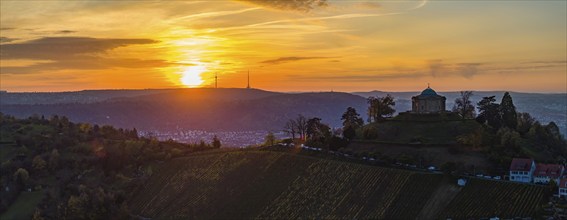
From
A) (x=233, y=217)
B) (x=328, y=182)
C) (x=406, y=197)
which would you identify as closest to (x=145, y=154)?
(x=233, y=217)

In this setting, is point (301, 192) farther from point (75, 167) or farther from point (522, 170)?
point (75, 167)

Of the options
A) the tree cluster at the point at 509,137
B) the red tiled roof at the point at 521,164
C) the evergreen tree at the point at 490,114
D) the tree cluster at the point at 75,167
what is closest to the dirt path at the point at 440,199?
the red tiled roof at the point at 521,164

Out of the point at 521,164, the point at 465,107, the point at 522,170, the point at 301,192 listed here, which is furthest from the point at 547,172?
the point at 465,107

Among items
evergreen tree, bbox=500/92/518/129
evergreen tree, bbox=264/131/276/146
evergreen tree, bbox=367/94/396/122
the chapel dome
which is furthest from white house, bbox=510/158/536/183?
evergreen tree, bbox=264/131/276/146

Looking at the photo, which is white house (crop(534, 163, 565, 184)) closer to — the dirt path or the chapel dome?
the dirt path

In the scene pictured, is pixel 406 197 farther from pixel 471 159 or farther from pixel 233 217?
pixel 233 217
